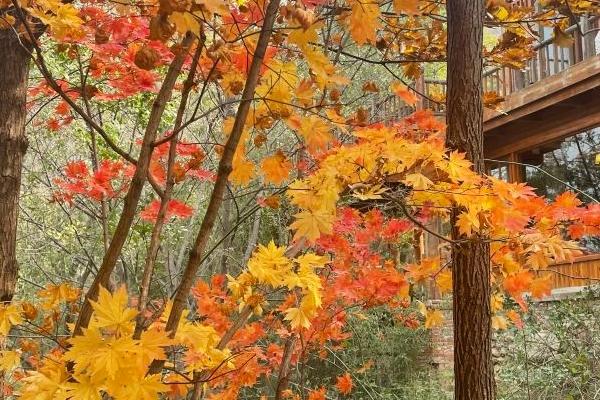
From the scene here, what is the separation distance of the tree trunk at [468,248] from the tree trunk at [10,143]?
1.73m

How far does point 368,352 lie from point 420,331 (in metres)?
0.95

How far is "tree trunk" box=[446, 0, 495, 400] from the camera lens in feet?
8.63

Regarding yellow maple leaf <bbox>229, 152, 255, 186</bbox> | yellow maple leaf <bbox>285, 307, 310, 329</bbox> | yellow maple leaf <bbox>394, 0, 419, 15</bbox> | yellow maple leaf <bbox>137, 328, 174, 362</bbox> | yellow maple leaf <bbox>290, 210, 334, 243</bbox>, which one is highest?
yellow maple leaf <bbox>394, 0, 419, 15</bbox>

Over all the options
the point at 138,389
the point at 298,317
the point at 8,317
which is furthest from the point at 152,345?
the point at 298,317

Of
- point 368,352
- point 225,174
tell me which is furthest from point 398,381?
point 225,174

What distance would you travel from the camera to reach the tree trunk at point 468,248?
263 cm

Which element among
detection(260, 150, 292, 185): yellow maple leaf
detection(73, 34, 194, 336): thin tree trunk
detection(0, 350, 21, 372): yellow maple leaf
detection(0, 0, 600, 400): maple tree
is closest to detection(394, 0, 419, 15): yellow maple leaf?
detection(0, 0, 600, 400): maple tree

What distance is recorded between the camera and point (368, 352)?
373 inches

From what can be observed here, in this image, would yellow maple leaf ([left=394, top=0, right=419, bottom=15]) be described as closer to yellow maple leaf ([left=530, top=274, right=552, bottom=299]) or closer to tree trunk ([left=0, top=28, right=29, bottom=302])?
tree trunk ([left=0, top=28, right=29, bottom=302])

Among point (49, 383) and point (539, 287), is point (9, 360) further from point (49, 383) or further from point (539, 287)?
point (539, 287)

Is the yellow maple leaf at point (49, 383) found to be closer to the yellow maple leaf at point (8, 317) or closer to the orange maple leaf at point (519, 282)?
the yellow maple leaf at point (8, 317)

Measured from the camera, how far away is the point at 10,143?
2643mm

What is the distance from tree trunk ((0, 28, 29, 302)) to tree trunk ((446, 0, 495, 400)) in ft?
5.67

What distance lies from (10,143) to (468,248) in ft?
6.14
